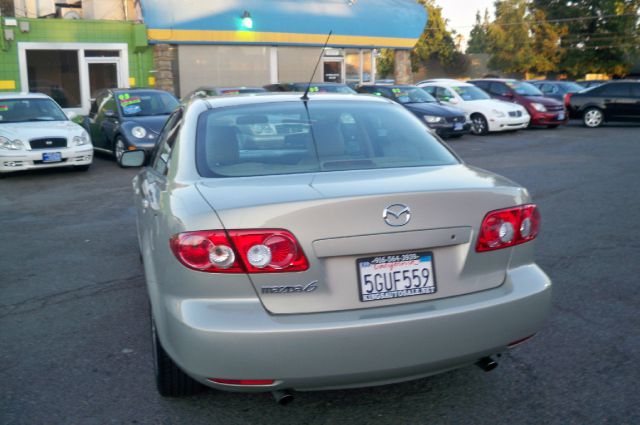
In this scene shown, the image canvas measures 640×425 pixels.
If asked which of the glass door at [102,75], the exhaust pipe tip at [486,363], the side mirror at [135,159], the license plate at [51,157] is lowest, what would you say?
the exhaust pipe tip at [486,363]

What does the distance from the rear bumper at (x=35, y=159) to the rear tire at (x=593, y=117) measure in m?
16.0

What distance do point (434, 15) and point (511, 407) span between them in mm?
60828

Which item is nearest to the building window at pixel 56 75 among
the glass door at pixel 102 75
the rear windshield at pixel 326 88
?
the glass door at pixel 102 75

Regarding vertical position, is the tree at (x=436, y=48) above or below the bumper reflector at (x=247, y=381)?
above

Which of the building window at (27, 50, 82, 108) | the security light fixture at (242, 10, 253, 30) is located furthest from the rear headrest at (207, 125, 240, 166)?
the security light fixture at (242, 10, 253, 30)

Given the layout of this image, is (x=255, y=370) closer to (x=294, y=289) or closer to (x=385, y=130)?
(x=294, y=289)

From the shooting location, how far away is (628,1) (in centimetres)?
5022

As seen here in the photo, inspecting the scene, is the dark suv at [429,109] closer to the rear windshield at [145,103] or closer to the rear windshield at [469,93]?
the rear windshield at [469,93]

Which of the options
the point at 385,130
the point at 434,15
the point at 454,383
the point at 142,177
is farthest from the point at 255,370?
the point at 434,15

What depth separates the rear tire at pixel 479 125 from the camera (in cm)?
1953

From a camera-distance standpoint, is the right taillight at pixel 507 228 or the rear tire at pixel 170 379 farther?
the rear tire at pixel 170 379

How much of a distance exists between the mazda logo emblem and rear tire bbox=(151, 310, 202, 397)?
1355 millimetres

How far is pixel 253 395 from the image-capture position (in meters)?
3.60

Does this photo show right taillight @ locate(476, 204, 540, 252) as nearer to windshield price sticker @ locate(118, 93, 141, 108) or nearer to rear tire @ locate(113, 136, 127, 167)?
rear tire @ locate(113, 136, 127, 167)
